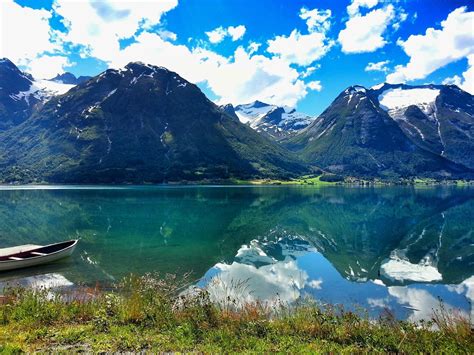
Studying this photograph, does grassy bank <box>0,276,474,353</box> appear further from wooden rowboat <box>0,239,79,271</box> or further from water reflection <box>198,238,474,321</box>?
wooden rowboat <box>0,239,79,271</box>

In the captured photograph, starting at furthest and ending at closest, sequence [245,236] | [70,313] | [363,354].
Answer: [245,236] < [70,313] < [363,354]

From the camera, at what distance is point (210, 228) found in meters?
67.5

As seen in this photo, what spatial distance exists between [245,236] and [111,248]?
22648 millimetres

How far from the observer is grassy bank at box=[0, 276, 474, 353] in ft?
44.9

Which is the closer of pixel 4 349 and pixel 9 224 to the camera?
pixel 4 349

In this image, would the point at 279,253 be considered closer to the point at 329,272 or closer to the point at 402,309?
the point at 329,272

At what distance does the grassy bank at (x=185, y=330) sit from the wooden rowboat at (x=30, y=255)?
634 inches

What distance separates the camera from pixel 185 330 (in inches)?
600

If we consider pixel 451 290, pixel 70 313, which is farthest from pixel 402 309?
pixel 70 313

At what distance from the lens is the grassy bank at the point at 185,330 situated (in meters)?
13.7

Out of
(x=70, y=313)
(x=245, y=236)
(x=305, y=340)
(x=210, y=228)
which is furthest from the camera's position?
(x=210, y=228)

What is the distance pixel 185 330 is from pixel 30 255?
26234mm

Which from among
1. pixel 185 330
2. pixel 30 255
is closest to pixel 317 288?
pixel 185 330

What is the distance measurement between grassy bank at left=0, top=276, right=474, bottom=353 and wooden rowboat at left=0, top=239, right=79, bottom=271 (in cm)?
1610
